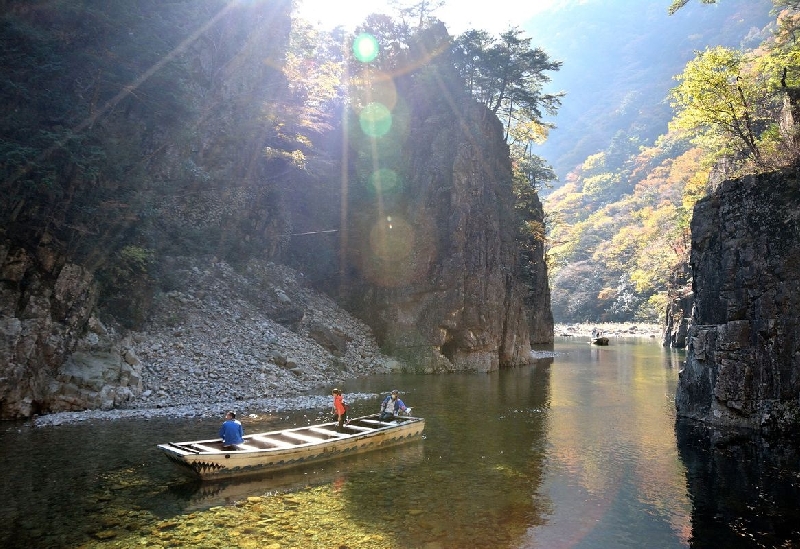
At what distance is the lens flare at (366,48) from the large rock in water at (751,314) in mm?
36180

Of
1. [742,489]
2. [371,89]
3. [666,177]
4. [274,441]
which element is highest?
[666,177]

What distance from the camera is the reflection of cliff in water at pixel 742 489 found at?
11.3m

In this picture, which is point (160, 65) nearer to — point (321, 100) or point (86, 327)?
point (86, 327)

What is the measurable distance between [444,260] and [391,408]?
23084 millimetres

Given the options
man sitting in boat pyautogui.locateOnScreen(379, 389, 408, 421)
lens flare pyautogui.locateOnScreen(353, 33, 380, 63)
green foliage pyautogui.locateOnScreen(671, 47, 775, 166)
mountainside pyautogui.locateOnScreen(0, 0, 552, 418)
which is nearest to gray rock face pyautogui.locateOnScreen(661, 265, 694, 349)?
mountainside pyautogui.locateOnScreen(0, 0, 552, 418)

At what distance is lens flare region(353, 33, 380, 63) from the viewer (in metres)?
50.2

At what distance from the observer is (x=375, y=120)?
48.8 m

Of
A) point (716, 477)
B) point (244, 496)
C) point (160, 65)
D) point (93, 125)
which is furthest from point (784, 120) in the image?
point (93, 125)

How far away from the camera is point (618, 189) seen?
150 m

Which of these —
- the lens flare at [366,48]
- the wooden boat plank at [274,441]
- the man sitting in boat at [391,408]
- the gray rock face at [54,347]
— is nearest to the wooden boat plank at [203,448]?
the wooden boat plank at [274,441]

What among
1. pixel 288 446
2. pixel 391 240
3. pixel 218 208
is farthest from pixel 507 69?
pixel 288 446

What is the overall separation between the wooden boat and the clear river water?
391 mm

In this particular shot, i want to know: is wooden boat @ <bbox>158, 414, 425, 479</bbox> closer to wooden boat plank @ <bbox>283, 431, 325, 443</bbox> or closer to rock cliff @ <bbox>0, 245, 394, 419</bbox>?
wooden boat plank @ <bbox>283, 431, 325, 443</bbox>

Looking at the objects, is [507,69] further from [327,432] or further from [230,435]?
[230,435]
